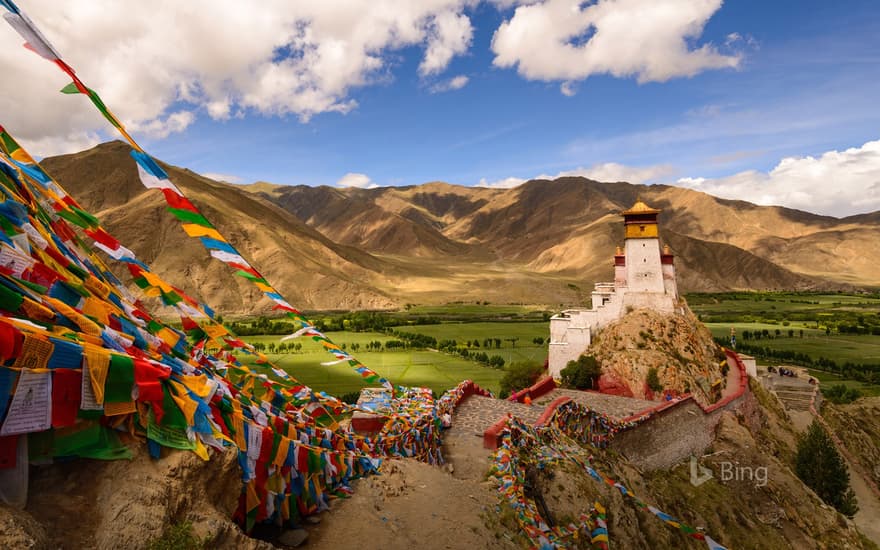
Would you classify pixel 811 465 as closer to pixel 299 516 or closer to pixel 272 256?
pixel 299 516

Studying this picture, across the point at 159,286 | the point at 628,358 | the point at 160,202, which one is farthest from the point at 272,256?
the point at 159,286

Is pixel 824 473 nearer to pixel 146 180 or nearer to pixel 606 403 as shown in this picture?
pixel 606 403

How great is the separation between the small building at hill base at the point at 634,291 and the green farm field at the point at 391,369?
5.45 meters

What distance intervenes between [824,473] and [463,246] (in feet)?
485

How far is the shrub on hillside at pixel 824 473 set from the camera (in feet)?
75.8

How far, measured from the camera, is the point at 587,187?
18900cm

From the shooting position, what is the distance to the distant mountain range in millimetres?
73438

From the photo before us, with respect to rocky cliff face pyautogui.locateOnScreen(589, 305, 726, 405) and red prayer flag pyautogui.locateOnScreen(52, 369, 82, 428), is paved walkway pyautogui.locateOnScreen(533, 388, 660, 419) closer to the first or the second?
rocky cliff face pyautogui.locateOnScreen(589, 305, 726, 405)

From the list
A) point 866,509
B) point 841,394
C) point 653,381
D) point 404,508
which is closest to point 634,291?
point 653,381

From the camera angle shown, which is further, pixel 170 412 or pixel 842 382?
pixel 842 382

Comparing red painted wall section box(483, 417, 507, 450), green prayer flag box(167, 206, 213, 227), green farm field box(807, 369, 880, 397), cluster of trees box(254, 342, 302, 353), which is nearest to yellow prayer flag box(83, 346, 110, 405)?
green prayer flag box(167, 206, 213, 227)

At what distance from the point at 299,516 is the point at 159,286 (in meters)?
3.19

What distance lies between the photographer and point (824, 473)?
23.1 m

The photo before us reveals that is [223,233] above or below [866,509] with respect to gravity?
above
